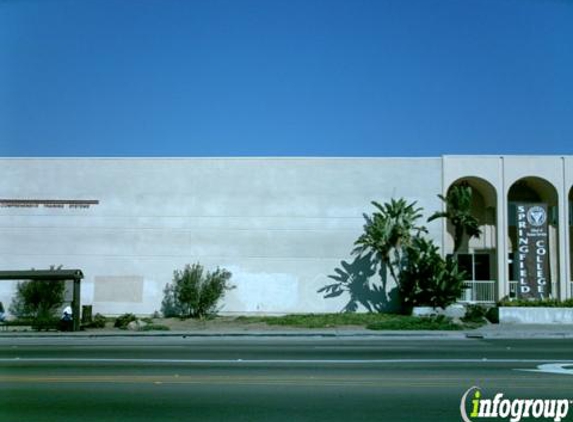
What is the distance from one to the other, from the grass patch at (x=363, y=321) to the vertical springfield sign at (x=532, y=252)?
201 inches

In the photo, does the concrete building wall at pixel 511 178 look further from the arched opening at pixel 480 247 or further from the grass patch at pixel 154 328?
the grass patch at pixel 154 328

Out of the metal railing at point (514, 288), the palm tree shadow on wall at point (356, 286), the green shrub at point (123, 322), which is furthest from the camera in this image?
the palm tree shadow on wall at point (356, 286)

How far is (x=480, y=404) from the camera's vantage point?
9.58 meters

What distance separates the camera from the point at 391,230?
2847 centimetres

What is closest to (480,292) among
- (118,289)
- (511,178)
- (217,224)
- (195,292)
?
(511,178)

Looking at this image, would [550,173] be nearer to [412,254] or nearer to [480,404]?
[412,254]

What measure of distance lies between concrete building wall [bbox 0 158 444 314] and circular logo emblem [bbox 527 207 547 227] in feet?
13.0

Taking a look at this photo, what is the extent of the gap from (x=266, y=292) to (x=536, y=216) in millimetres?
12425

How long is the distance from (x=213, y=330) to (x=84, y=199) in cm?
1046

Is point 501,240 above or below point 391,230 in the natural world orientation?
below

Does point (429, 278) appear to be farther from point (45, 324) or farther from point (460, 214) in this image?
point (45, 324)

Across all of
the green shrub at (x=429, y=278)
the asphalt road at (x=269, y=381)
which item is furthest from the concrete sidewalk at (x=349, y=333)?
the asphalt road at (x=269, y=381)

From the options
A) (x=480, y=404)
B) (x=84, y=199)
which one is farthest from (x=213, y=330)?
(x=480, y=404)

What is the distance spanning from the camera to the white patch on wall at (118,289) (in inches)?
1201
